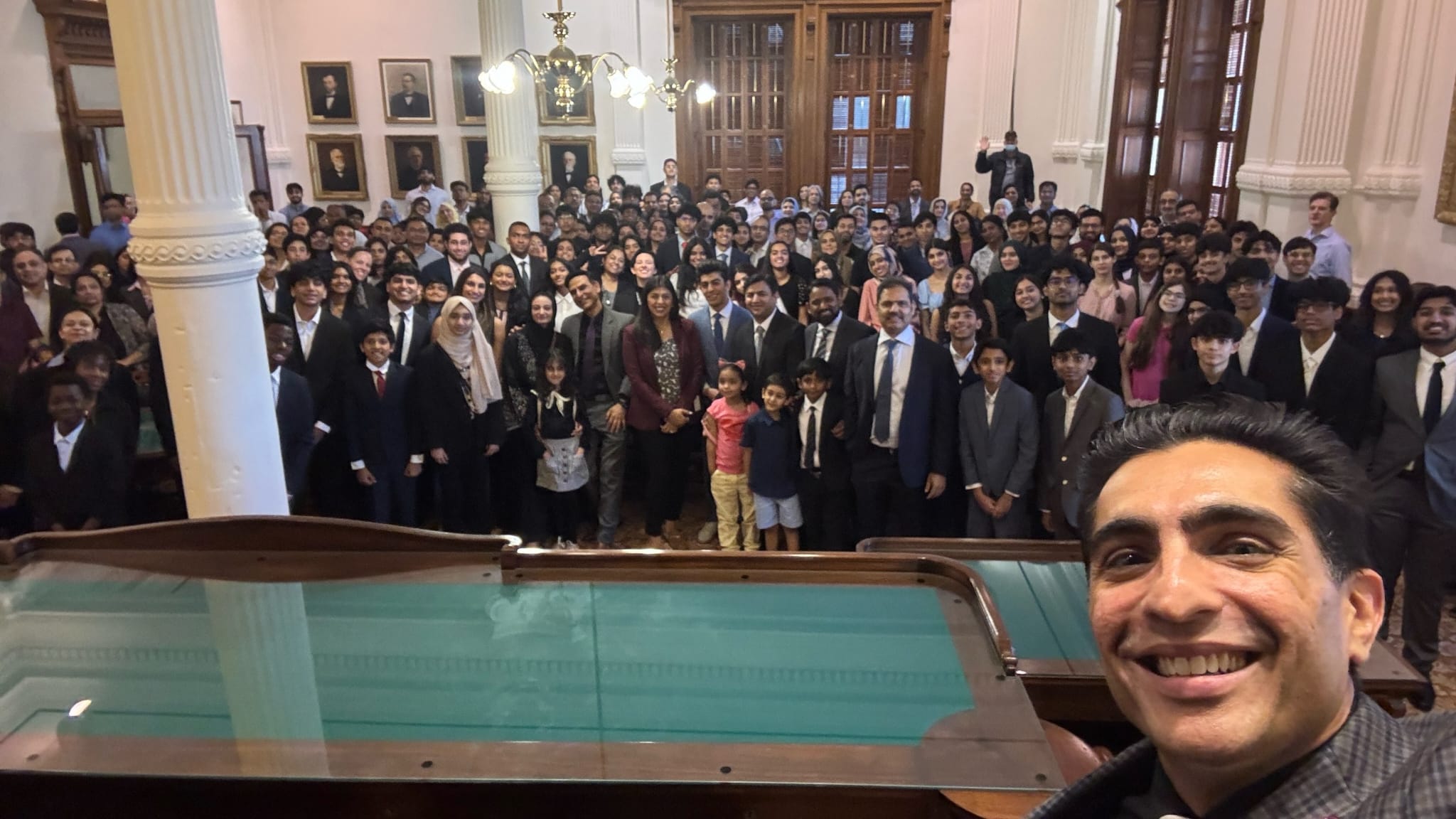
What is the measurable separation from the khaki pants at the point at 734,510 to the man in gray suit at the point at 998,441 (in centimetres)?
135

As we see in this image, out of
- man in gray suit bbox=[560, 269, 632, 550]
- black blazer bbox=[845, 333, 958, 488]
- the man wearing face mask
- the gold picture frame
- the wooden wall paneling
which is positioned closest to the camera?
black blazer bbox=[845, 333, 958, 488]

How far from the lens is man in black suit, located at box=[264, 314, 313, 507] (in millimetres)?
5227

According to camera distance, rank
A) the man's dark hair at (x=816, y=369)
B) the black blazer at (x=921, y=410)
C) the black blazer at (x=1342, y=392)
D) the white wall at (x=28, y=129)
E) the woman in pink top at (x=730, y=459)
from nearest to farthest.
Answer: the black blazer at (x=1342, y=392)
the black blazer at (x=921, y=410)
the man's dark hair at (x=816, y=369)
the woman in pink top at (x=730, y=459)
the white wall at (x=28, y=129)

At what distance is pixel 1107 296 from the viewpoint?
6.82m

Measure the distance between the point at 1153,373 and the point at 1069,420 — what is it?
109 cm

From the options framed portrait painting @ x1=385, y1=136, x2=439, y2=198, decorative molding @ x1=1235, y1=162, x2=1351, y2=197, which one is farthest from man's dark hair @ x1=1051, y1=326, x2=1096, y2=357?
framed portrait painting @ x1=385, y1=136, x2=439, y2=198

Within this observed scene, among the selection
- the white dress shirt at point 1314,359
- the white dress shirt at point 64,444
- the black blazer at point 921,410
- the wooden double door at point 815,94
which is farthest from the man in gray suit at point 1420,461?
the wooden double door at point 815,94

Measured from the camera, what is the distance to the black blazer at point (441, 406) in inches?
219

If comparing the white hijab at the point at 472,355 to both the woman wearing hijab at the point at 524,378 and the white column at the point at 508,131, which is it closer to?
the woman wearing hijab at the point at 524,378

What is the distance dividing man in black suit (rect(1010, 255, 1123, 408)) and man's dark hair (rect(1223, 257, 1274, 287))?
2.16 feet

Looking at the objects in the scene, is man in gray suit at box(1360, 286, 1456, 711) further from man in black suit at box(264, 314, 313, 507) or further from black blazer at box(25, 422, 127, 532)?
black blazer at box(25, 422, 127, 532)

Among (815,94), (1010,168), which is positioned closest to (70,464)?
(1010,168)

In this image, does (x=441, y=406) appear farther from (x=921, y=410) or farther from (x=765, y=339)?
(x=921, y=410)

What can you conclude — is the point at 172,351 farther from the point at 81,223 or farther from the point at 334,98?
the point at 334,98
